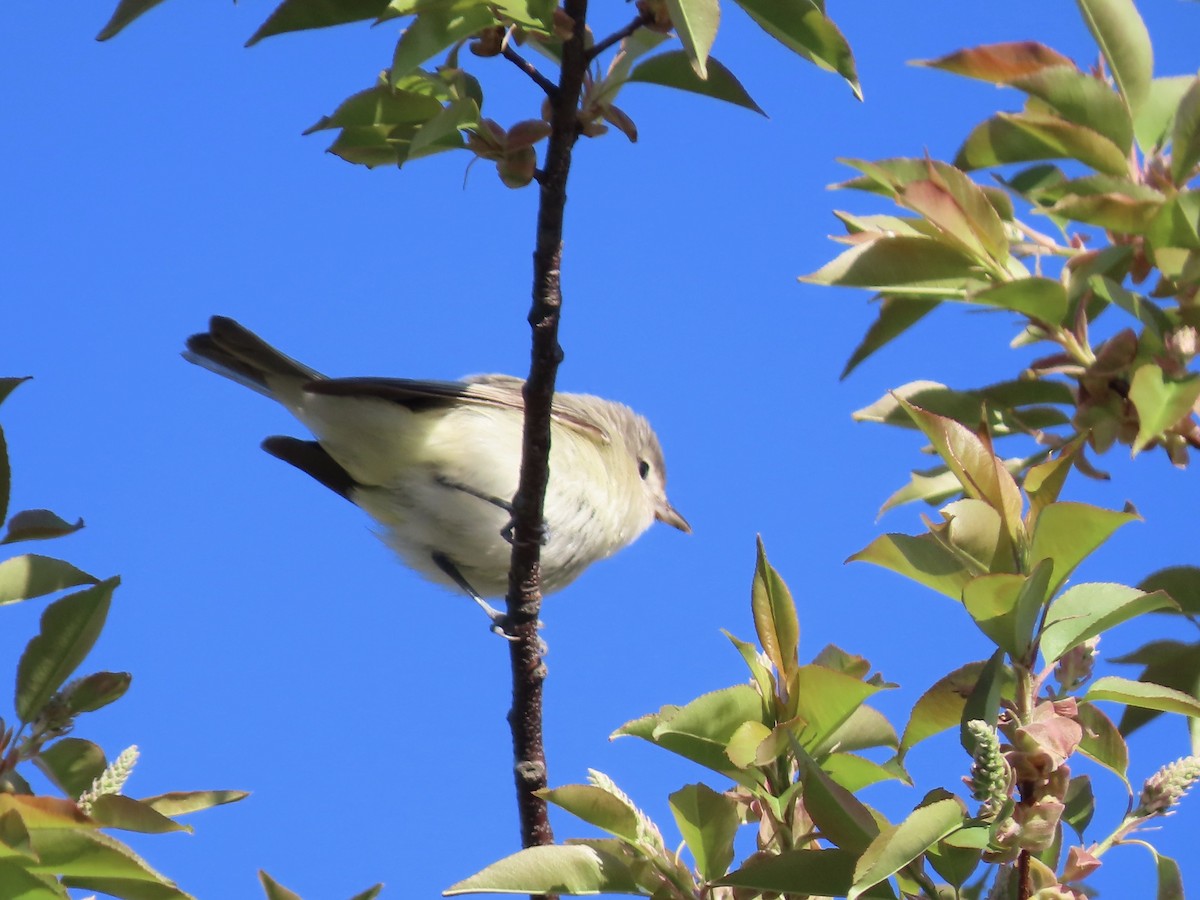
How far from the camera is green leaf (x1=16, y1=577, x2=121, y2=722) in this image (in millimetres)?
2090

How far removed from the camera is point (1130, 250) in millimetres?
1898

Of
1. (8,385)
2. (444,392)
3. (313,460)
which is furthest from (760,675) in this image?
(313,460)

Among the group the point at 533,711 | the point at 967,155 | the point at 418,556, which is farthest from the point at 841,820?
the point at 418,556

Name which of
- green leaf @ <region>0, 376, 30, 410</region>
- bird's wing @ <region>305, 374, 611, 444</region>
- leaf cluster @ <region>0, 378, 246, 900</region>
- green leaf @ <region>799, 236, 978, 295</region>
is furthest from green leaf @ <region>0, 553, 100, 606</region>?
bird's wing @ <region>305, 374, 611, 444</region>

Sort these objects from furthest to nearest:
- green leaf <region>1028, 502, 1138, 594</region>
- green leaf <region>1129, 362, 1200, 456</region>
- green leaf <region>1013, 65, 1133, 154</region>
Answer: green leaf <region>1013, 65, 1133, 154</region> < green leaf <region>1129, 362, 1200, 456</region> < green leaf <region>1028, 502, 1138, 594</region>

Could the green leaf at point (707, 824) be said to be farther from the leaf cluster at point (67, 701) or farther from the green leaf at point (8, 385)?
the green leaf at point (8, 385)

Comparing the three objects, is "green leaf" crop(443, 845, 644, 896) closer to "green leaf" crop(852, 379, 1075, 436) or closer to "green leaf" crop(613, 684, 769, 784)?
"green leaf" crop(613, 684, 769, 784)

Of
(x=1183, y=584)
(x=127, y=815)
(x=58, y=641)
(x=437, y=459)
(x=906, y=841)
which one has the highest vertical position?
(x=437, y=459)

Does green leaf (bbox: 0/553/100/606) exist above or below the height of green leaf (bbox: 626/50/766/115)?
below

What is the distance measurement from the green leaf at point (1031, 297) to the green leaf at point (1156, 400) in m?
0.14

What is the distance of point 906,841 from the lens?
1.50 meters

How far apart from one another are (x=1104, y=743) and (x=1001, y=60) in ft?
3.36

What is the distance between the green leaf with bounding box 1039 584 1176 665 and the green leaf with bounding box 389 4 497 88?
123 cm

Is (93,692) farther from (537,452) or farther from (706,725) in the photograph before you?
(537,452)
